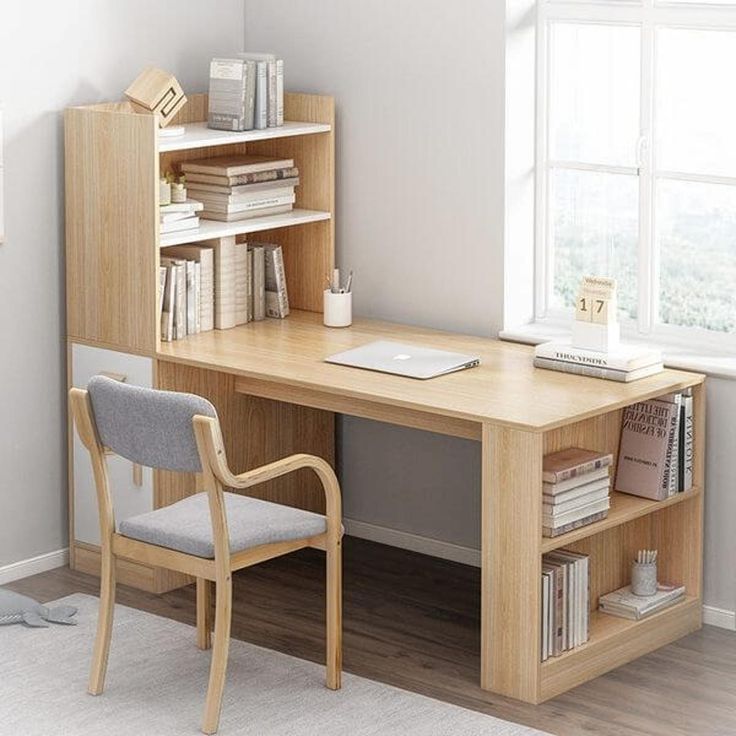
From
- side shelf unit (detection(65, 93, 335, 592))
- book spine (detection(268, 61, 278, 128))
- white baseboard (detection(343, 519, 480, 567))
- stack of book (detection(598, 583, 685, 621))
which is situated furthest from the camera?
white baseboard (detection(343, 519, 480, 567))

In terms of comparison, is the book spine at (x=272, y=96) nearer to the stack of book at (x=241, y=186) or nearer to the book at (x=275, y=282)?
the stack of book at (x=241, y=186)

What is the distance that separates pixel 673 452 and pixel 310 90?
5.33 feet

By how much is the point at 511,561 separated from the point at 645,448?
578 millimetres

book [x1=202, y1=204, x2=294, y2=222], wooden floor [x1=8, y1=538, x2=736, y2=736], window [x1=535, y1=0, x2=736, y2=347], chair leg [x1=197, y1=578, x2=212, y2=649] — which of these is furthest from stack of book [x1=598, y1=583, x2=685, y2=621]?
book [x1=202, y1=204, x2=294, y2=222]

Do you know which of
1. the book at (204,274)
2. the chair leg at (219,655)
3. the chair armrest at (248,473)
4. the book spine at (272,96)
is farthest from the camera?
the book spine at (272,96)

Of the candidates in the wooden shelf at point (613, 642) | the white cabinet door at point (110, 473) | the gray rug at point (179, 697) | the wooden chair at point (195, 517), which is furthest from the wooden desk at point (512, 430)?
the wooden chair at point (195, 517)

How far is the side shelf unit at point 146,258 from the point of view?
4.36 metres

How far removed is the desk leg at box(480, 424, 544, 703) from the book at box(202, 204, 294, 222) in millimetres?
1241

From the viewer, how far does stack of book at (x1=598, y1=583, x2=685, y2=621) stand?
13.5ft

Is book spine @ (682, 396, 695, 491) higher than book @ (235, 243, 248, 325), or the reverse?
book @ (235, 243, 248, 325)

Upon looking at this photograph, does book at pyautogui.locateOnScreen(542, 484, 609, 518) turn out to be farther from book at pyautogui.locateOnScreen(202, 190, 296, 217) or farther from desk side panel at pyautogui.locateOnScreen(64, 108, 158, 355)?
book at pyautogui.locateOnScreen(202, 190, 296, 217)

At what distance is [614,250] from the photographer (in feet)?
14.8

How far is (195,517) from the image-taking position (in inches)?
146

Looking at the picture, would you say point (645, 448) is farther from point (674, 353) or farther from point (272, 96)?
point (272, 96)
